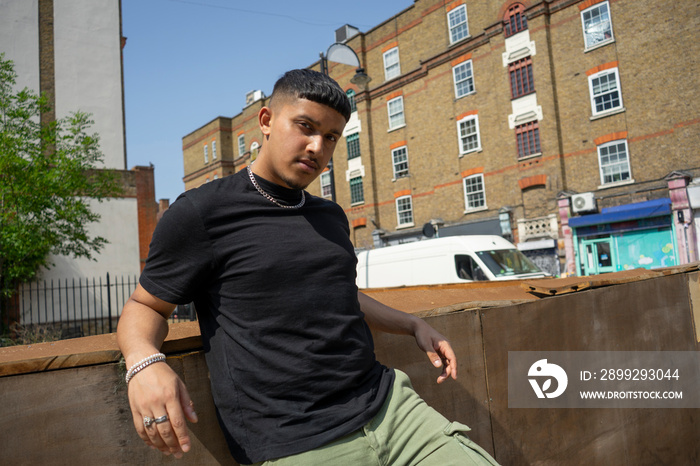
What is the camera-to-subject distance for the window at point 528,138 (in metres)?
21.6

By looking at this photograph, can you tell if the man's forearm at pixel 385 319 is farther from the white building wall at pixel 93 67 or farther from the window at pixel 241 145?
the window at pixel 241 145

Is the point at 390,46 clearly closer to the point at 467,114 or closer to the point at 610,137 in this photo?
the point at 467,114

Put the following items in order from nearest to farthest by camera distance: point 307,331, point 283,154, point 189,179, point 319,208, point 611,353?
point 307,331 < point 283,154 < point 319,208 < point 611,353 < point 189,179

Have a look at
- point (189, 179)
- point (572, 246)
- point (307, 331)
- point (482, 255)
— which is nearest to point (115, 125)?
point (482, 255)

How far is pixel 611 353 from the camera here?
3.25 meters

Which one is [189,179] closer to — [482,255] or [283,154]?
[482,255]

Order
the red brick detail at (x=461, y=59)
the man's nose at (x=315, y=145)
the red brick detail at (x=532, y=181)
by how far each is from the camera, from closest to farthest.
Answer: the man's nose at (x=315, y=145) < the red brick detail at (x=532, y=181) < the red brick detail at (x=461, y=59)

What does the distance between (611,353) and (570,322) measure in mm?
538

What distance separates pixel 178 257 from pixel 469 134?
954 inches

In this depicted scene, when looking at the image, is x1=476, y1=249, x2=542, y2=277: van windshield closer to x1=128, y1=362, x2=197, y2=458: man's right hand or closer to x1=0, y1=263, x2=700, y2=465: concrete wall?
x1=0, y1=263, x2=700, y2=465: concrete wall

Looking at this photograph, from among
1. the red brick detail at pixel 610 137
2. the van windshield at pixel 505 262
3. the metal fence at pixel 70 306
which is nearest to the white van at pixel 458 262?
the van windshield at pixel 505 262

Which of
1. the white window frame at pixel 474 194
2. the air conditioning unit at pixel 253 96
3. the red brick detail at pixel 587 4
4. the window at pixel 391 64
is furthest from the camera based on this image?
the air conditioning unit at pixel 253 96

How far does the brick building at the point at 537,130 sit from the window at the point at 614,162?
46 millimetres

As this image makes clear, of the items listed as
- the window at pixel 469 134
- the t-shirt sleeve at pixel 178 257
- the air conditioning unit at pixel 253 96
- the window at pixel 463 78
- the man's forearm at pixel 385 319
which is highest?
the air conditioning unit at pixel 253 96
